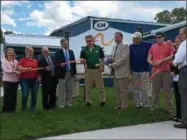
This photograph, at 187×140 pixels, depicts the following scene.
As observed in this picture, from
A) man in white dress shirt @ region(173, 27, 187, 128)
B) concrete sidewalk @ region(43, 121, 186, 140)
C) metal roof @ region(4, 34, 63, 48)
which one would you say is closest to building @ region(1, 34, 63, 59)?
metal roof @ region(4, 34, 63, 48)

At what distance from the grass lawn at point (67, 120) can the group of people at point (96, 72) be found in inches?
17.0

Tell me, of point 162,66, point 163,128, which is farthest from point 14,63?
point 163,128

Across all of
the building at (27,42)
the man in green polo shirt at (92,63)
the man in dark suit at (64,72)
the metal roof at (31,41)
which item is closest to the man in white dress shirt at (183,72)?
the man in green polo shirt at (92,63)

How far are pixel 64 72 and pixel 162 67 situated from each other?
9.06ft

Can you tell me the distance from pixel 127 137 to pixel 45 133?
1.47 m

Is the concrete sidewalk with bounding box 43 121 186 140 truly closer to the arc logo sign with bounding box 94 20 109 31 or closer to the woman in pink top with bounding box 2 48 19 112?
the woman in pink top with bounding box 2 48 19 112

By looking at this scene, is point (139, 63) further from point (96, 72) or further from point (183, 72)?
point (183, 72)

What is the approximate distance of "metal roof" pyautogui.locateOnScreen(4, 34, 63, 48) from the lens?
1024 inches

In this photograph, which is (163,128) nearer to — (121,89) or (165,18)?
(121,89)

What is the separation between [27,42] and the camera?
2695cm

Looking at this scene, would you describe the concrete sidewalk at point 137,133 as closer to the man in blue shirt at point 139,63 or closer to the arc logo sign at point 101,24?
the man in blue shirt at point 139,63

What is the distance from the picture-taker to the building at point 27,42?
25.7 m

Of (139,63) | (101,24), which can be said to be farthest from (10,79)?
(101,24)

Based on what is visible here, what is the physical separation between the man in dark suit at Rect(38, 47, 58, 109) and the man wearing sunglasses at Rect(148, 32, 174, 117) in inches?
108
